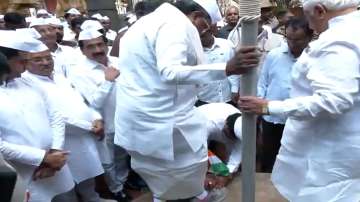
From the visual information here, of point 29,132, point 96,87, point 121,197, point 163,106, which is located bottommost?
point 121,197

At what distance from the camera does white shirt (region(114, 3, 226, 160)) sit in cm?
370

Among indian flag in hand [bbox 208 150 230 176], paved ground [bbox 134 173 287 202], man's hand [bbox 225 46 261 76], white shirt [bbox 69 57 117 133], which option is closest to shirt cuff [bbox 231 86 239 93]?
paved ground [bbox 134 173 287 202]

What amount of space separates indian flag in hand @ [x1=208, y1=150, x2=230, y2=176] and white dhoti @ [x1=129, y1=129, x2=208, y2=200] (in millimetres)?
364

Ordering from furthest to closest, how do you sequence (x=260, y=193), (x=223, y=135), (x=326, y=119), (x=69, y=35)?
(x=69, y=35)
(x=260, y=193)
(x=223, y=135)
(x=326, y=119)

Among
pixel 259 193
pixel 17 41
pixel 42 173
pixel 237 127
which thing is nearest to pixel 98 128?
pixel 42 173

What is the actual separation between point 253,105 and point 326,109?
351 millimetres

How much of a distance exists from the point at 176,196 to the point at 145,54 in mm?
1056

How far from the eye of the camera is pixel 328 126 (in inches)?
123

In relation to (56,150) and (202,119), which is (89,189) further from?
(202,119)

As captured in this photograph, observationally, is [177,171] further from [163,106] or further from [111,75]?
[111,75]

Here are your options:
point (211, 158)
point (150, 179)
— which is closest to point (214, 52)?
point (211, 158)

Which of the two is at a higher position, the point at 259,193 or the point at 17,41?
the point at 17,41

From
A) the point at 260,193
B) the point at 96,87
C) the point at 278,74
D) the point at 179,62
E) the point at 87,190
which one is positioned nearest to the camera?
the point at 179,62

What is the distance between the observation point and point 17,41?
13.2 ft
